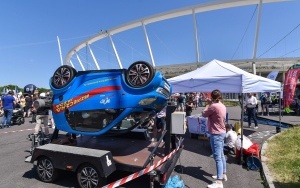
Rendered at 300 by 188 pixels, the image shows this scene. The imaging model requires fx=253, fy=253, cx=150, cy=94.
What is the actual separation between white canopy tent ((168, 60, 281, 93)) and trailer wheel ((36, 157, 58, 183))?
215 inches

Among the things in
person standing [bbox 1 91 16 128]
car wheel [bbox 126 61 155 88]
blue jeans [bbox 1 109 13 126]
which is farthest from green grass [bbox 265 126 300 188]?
blue jeans [bbox 1 109 13 126]

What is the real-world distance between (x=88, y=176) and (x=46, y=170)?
1.13 meters

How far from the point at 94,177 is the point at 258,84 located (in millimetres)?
6379

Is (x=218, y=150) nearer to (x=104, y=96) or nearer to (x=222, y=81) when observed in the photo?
(x=104, y=96)

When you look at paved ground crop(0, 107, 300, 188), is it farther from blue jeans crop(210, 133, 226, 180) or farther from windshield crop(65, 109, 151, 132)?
windshield crop(65, 109, 151, 132)

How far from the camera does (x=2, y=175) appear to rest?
5910 millimetres

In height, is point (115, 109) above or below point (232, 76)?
below

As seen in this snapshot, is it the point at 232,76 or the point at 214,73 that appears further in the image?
the point at 214,73

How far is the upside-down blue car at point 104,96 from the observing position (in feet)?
16.8

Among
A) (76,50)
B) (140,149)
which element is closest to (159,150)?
(140,149)

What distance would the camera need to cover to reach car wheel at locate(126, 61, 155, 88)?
5090mm

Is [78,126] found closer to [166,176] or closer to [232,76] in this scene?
[166,176]

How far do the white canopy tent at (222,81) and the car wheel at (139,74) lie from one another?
3513 mm

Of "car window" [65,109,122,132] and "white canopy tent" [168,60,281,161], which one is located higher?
"white canopy tent" [168,60,281,161]
